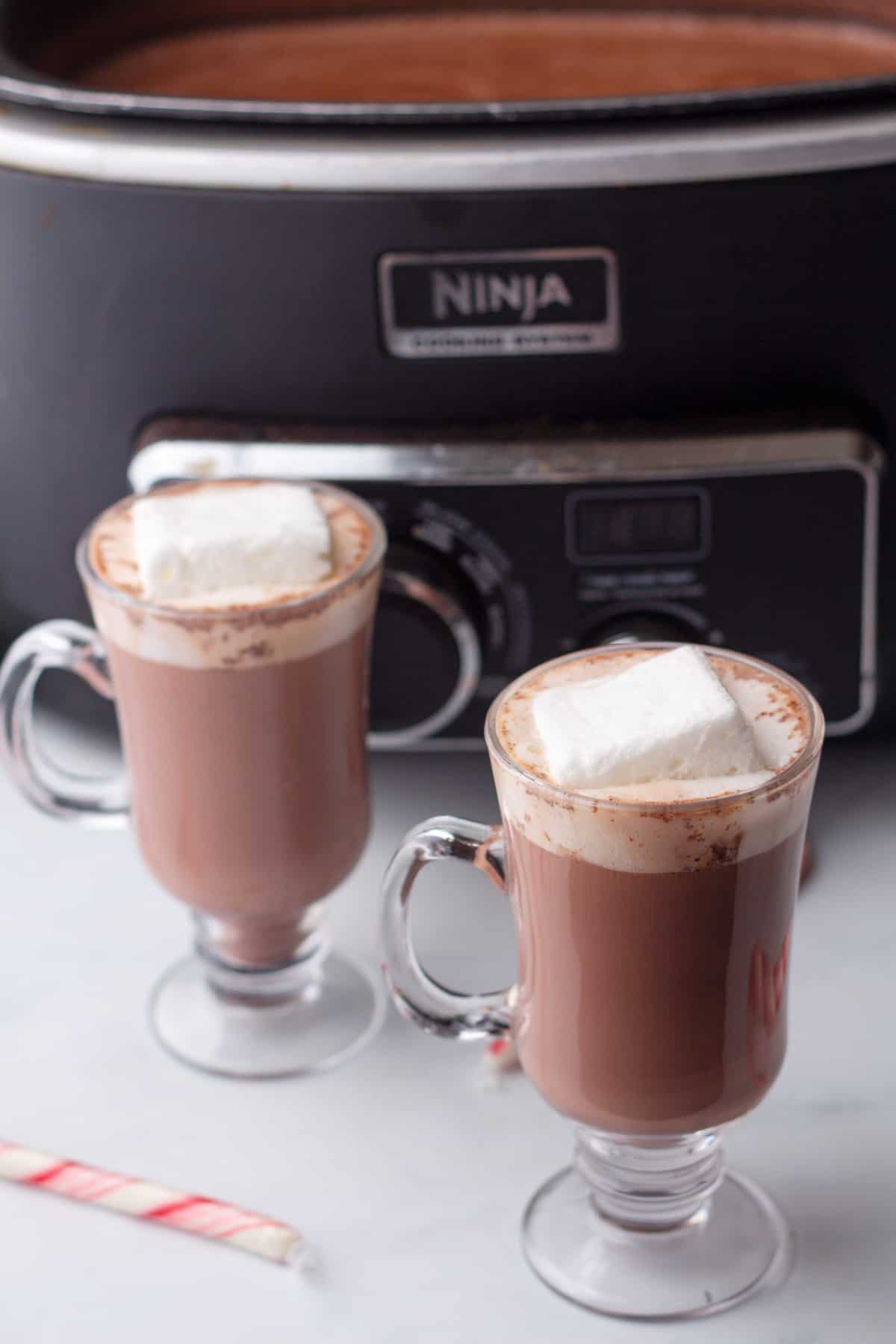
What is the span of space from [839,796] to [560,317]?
0.33m

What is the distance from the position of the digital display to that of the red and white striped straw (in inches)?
14.7

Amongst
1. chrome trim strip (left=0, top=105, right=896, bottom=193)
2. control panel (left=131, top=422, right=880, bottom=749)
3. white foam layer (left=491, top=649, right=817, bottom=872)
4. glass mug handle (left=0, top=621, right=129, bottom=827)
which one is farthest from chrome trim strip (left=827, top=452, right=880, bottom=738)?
glass mug handle (left=0, top=621, right=129, bottom=827)

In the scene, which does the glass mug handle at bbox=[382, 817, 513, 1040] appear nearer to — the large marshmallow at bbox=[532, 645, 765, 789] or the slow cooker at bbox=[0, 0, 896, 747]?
the large marshmallow at bbox=[532, 645, 765, 789]

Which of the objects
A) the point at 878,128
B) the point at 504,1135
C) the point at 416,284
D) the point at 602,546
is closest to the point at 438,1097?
the point at 504,1135

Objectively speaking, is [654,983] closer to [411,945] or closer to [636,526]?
[411,945]

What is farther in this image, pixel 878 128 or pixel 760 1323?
pixel 878 128

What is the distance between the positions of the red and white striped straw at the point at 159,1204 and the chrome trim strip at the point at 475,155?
0.47 meters

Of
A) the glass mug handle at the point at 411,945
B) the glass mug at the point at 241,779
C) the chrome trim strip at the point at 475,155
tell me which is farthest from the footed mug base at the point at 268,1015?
the chrome trim strip at the point at 475,155

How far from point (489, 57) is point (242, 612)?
0.55m

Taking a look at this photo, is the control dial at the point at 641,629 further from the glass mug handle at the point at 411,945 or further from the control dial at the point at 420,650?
the glass mug handle at the point at 411,945

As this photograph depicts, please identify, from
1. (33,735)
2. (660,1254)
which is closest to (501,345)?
(33,735)

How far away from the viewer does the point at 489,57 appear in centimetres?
112

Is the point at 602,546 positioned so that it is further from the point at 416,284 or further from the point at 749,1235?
the point at 749,1235

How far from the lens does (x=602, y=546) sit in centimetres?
90
